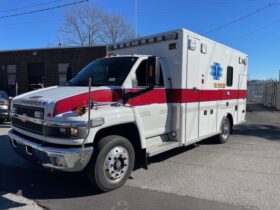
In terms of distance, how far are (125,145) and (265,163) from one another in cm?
352

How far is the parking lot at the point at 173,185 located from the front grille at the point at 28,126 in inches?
39.1

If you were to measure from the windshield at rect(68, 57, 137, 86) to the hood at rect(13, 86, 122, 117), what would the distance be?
0.35 m

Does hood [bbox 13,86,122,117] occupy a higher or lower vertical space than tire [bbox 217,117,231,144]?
higher

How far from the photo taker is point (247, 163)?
6.57 metres

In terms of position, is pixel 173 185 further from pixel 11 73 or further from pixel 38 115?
pixel 11 73

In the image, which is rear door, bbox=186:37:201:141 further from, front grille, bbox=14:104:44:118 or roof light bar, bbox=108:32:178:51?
front grille, bbox=14:104:44:118

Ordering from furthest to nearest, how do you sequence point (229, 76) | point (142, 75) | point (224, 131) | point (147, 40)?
1. point (224, 131)
2. point (229, 76)
3. point (147, 40)
4. point (142, 75)

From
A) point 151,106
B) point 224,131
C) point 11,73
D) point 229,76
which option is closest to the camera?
point 151,106

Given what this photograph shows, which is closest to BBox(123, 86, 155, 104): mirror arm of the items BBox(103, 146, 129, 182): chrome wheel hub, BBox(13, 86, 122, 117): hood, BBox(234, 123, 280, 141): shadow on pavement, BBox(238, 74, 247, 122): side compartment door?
BBox(13, 86, 122, 117): hood

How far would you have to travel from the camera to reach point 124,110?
4.91 meters

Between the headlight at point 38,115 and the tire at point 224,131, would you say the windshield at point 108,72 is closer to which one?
the headlight at point 38,115

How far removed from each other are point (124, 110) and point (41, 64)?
2244 cm

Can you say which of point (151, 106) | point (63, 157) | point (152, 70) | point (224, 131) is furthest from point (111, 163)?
point (224, 131)

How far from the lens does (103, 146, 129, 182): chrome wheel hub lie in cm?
470
